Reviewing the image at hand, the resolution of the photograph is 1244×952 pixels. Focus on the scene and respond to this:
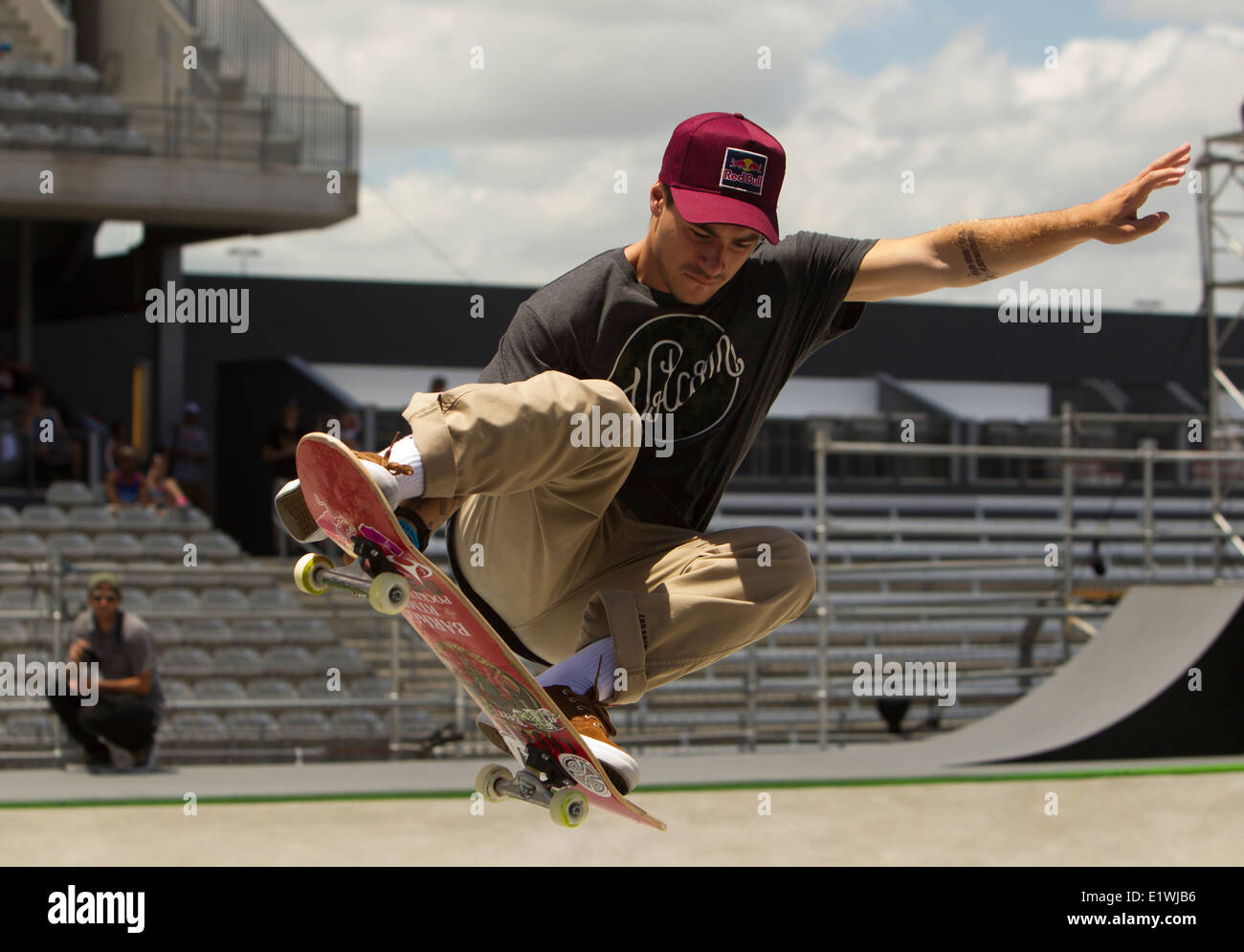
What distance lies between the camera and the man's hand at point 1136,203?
3.08 meters

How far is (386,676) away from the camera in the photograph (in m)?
10.2

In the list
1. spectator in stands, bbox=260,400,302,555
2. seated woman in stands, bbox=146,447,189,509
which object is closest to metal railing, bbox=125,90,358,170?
spectator in stands, bbox=260,400,302,555

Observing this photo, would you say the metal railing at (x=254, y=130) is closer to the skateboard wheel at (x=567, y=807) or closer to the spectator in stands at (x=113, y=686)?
the spectator in stands at (x=113, y=686)

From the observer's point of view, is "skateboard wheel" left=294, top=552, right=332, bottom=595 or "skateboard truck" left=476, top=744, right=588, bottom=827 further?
"skateboard truck" left=476, top=744, right=588, bottom=827

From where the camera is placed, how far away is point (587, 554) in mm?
3307

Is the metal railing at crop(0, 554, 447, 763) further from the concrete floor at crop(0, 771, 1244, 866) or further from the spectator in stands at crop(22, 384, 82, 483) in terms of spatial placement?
the concrete floor at crop(0, 771, 1244, 866)

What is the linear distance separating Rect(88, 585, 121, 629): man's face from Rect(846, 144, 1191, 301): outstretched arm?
5527 millimetres

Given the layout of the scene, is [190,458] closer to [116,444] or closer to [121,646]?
[116,444]

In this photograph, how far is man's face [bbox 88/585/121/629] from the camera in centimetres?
776

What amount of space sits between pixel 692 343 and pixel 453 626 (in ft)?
2.63
